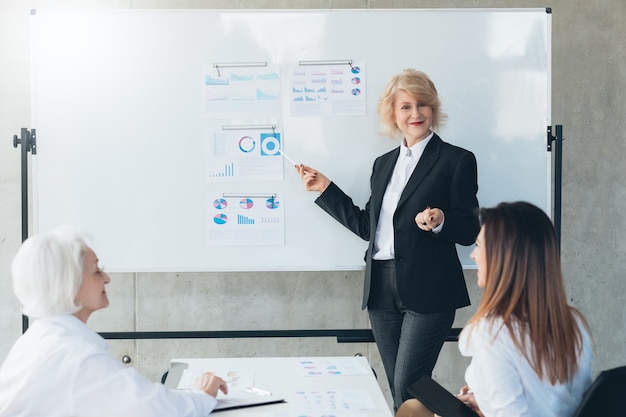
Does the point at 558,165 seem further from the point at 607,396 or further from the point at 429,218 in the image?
the point at 607,396

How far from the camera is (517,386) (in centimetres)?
170

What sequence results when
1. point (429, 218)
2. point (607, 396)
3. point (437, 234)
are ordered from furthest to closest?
point (437, 234) < point (429, 218) < point (607, 396)

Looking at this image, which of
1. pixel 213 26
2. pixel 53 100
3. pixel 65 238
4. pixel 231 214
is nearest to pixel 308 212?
pixel 231 214

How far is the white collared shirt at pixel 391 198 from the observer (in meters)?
3.25

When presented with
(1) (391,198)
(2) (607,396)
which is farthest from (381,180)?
(2) (607,396)

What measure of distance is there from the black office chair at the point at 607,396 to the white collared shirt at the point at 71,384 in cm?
99

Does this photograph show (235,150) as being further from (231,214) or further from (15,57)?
(15,57)

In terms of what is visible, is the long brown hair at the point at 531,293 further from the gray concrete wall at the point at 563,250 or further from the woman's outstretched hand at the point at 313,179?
the gray concrete wall at the point at 563,250

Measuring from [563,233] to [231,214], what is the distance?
1.94m

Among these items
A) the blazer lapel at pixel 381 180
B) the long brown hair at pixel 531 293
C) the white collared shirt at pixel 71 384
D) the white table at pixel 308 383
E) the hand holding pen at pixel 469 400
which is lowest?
the white table at pixel 308 383

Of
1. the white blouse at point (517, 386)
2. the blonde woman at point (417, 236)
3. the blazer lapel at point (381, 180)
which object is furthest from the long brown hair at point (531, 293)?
the blazer lapel at point (381, 180)

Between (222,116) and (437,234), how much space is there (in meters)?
1.30

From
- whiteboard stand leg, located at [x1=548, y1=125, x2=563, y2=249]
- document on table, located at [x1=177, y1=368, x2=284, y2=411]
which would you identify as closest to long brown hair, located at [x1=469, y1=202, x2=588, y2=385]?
document on table, located at [x1=177, y1=368, x2=284, y2=411]

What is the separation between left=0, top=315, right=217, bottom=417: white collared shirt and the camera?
172 cm
